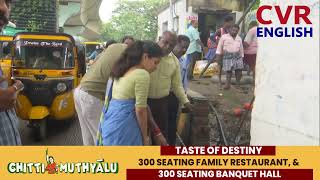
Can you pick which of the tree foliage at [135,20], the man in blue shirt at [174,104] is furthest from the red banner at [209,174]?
the tree foliage at [135,20]

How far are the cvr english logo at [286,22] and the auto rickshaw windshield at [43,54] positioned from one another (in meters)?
4.27

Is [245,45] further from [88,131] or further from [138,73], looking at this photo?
[138,73]

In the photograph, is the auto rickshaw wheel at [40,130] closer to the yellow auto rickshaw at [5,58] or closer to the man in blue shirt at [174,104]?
the yellow auto rickshaw at [5,58]

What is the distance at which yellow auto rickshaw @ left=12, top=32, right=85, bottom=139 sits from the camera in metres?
6.59

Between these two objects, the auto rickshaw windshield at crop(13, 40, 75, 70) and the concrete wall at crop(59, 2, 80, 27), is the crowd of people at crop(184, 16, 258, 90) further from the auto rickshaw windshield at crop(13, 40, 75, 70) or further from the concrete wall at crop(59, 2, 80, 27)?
the concrete wall at crop(59, 2, 80, 27)

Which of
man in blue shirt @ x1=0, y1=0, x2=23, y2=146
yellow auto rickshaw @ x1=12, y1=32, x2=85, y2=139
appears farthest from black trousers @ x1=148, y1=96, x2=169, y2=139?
yellow auto rickshaw @ x1=12, y1=32, x2=85, y2=139

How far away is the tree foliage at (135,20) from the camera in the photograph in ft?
134

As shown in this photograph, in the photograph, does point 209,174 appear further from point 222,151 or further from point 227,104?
point 227,104

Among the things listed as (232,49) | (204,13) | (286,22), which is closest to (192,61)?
(232,49)

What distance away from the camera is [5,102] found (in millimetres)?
2182

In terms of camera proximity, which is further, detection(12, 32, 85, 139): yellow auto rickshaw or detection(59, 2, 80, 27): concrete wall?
detection(59, 2, 80, 27): concrete wall

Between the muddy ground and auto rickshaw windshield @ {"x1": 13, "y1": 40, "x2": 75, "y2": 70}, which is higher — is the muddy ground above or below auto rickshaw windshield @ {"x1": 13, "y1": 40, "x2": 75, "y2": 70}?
below

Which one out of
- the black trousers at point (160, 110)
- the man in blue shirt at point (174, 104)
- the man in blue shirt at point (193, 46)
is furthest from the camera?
the man in blue shirt at point (193, 46)

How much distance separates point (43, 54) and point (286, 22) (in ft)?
15.9
